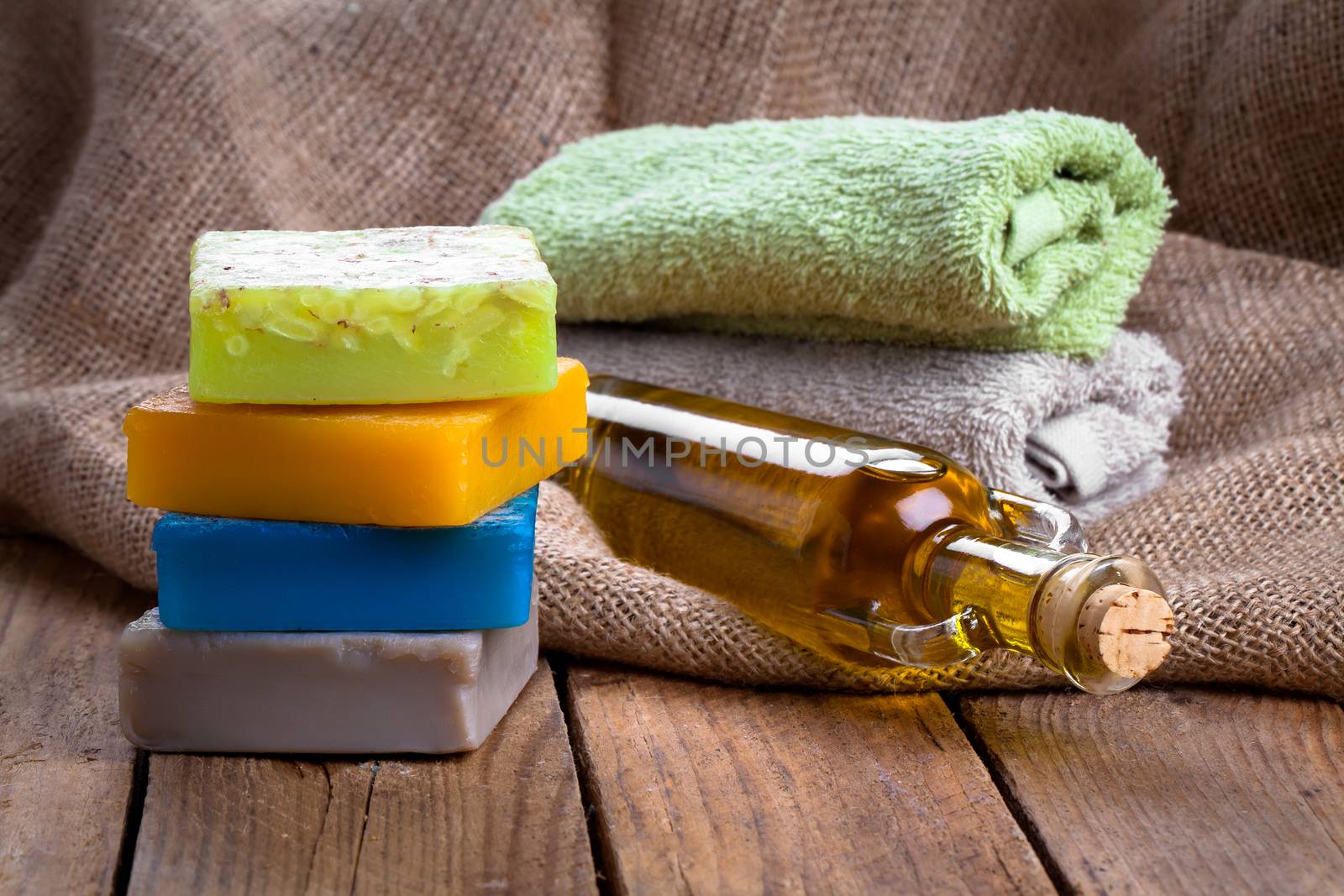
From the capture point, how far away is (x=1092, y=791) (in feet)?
1.83

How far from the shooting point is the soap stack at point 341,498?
1.78 ft

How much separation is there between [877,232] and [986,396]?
0.38ft

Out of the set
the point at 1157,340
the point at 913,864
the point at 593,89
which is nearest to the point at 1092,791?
the point at 913,864

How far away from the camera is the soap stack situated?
54cm

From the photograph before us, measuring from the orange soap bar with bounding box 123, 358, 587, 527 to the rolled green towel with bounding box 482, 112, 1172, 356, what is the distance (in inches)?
11.6

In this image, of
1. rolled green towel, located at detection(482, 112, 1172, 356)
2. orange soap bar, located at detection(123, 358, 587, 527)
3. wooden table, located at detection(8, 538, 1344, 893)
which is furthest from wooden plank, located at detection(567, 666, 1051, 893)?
rolled green towel, located at detection(482, 112, 1172, 356)

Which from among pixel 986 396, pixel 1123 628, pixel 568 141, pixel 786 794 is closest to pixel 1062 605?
pixel 1123 628

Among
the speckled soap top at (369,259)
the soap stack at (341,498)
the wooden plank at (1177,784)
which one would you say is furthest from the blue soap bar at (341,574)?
the wooden plank at (1177,784)

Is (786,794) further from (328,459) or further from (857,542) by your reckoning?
(328,459)

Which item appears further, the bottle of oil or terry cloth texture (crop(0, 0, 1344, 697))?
terry cloth texture (crop(0, 0, 1344, 697))

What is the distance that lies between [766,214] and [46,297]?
0.55m

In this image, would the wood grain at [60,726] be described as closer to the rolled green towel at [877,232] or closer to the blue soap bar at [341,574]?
the blue soap bar at [341,574]

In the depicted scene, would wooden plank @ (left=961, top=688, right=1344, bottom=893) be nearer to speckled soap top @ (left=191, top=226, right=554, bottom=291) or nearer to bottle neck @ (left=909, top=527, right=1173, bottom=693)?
bottle neck @ (left=909, top=527, right=1173, bottom=693)

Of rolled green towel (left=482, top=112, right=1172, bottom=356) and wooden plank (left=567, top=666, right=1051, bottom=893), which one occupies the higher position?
rolled green towel (left=482, top=112, right=1172, bottom=356)
